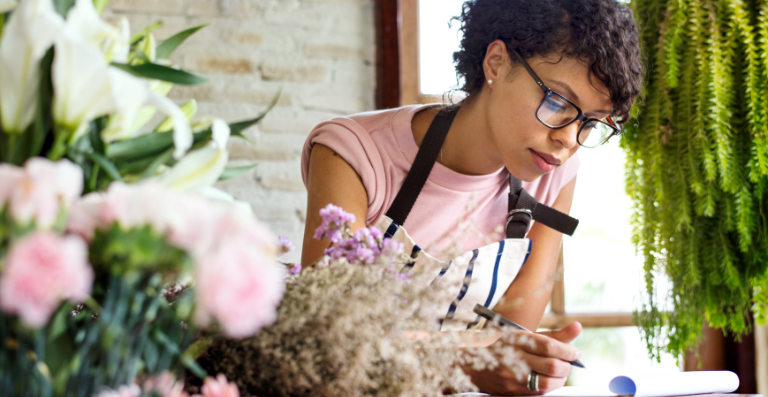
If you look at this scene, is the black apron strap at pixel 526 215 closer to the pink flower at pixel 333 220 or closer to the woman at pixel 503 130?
the woman at pixel 503 130

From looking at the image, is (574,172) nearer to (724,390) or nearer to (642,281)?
(642,281)

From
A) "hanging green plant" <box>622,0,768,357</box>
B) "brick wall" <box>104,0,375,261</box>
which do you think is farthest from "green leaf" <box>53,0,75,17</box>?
"brick wall" <box>104,0,375,261</box>

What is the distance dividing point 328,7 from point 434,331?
5.93 ft

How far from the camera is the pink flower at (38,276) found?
24cm

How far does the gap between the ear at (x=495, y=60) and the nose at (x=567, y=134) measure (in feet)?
0.59

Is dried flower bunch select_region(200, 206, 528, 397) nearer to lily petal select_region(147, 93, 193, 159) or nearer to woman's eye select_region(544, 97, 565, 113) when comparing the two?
lily petal select_region(147, 93, 193, 159)

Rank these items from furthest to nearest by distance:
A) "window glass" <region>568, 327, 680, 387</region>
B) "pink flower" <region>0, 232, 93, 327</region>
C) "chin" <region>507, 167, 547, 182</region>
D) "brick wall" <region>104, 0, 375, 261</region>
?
"window glass" <region>568, 327, 680, 387</region>
"brick wall" <region>104, 0, 375, 261</region>
"chin" <region>507, 167, 547, 182</region>
"pink flower" <region>0, 232, 93, 327</region>

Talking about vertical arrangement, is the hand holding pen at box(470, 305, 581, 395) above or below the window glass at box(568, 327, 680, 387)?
above

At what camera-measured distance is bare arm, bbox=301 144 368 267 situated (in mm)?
1118

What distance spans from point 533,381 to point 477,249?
45 cm

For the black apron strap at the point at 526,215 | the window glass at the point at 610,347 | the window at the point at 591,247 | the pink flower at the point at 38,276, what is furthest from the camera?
the window glass at the point at 610,347

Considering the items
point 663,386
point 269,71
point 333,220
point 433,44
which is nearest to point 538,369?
point 663,386

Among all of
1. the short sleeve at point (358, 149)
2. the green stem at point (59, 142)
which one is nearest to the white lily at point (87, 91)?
the green stem at point (59, 142)

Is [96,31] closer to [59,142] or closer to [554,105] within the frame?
[59,142]
